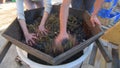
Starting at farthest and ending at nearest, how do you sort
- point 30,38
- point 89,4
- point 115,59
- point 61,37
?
point 89,4 < point 115,59 < point 30,38 < point 61,37

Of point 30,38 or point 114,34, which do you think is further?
point 114,34

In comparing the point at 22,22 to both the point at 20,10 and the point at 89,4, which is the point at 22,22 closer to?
the point at 20,10

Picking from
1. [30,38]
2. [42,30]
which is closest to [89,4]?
[42,30]

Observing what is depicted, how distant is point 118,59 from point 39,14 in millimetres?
650

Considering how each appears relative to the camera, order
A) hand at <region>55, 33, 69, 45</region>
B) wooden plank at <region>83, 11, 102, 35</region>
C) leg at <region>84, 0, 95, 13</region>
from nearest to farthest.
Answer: hand at <region>55, 33, 69, 45</region>, wooden plank at <region>83, 11, 102, 35</region>, leg at <region>84, 0, 95, 13</region>

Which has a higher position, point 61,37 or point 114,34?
point 61,37

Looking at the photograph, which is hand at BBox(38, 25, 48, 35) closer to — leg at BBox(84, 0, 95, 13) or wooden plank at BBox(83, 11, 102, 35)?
wooden plank at BBox(83, 11, 102, 35)

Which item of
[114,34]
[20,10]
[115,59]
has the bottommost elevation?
[115,59]

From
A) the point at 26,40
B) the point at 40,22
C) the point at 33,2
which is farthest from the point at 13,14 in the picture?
the point at 26,40

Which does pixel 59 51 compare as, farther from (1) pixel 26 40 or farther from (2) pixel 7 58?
(2) pixel 7 58

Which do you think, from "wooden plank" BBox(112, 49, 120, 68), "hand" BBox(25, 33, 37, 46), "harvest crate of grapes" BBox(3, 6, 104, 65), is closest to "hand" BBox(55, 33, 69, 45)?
"harvest crate of grapes" BBox(3, 6, 104, 65)

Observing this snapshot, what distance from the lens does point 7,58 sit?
1.60 metres

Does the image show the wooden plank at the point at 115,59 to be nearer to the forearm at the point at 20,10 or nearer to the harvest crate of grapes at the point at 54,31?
the harvest crate of grapes at the point at 54,31

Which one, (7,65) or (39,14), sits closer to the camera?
(39,14)
